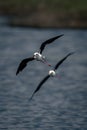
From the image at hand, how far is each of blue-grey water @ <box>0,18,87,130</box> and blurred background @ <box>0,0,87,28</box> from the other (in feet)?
1.91

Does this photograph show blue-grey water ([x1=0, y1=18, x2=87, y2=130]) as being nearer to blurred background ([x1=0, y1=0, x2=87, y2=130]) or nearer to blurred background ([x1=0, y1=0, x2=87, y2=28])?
blurred background ([x1=0, y1=0, x2=87, y2=130])

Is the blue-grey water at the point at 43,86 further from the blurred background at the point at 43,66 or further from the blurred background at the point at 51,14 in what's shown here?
the blurred background at the point at 51,14

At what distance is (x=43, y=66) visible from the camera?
3691 cm

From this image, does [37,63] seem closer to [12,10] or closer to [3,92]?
[3,92]

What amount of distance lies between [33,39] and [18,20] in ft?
15.4

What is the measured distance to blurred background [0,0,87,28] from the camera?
44812 millimetres

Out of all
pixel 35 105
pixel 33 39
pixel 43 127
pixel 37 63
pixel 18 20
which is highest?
pixel 18 20

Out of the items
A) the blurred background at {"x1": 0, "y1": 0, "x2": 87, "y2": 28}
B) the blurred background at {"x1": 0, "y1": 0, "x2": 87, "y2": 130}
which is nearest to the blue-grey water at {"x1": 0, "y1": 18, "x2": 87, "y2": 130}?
the blurred background at {"x1": 0, "y1": 0, "x2": 87, "y2": 130}

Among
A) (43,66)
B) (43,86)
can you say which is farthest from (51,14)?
(43,86)

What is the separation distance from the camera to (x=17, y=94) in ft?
93.6

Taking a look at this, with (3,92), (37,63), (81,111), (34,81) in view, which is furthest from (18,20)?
(81,111)

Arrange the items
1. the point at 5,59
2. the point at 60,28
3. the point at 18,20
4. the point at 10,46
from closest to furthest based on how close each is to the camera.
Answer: the point at 5,59
the point at 10,46
the point at 60,28
the point at 18,20

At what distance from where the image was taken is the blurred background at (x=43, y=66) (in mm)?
24297

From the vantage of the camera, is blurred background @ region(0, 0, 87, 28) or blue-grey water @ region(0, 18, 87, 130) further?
blurred background @ region(0, 0, 87, 28)
